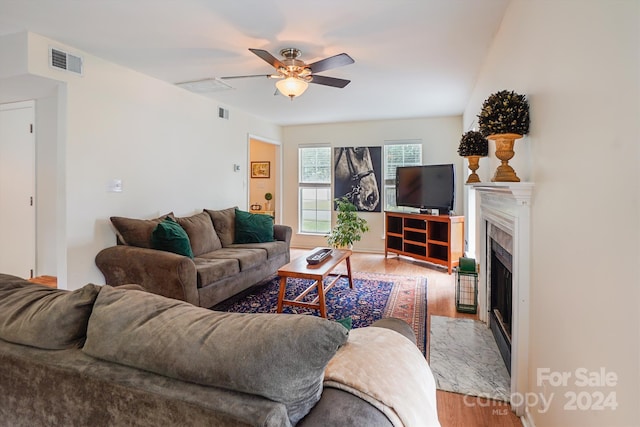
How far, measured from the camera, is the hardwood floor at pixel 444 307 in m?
1.77

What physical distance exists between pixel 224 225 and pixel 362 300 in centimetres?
203

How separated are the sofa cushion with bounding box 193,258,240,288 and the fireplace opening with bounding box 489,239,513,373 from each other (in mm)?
2381

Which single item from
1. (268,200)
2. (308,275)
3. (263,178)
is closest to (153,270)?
(308,275)

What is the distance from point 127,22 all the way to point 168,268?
1.93 metres

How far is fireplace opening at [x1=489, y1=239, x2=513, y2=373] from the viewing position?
88.6 inches

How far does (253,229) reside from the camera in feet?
14.5

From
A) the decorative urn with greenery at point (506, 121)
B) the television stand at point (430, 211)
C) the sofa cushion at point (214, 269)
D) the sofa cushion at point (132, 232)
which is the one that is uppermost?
the decorative urn with greenery at point (506, 121)

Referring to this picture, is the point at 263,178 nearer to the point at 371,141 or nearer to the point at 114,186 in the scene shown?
the point at 371,141

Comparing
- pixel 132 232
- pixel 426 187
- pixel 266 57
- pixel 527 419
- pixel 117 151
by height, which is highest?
pixel 266 57

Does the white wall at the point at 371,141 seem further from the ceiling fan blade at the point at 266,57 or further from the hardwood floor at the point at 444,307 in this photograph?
the ceiling fan blade at the point at 266,57

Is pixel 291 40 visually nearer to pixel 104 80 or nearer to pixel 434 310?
pixel 104 80

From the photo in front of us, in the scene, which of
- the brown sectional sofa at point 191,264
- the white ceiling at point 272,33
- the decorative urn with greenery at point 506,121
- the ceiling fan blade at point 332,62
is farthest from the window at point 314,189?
the decorative urn with greenery at point 506,121

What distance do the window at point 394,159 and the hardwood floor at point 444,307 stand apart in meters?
1.11

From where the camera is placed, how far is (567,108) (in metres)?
1.29
